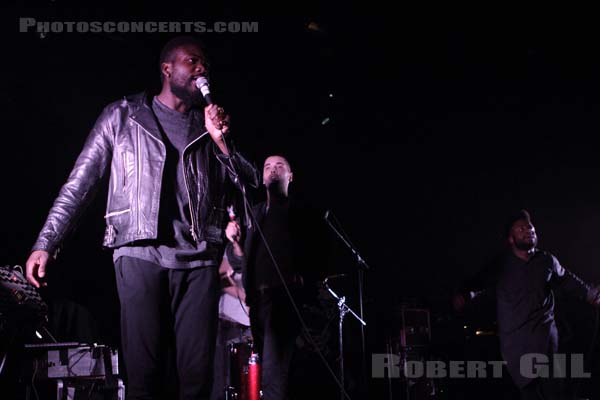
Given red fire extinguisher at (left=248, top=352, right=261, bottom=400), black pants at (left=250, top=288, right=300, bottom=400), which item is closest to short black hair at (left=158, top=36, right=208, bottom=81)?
black pants at (left=250, top=288, right=300, bottom=400)

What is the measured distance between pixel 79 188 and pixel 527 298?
489 cm

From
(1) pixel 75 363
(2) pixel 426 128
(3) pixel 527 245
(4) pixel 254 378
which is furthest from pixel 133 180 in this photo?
(2) pixel 426 128

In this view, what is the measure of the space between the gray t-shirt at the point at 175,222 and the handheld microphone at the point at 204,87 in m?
0.18

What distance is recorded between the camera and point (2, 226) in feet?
17.3

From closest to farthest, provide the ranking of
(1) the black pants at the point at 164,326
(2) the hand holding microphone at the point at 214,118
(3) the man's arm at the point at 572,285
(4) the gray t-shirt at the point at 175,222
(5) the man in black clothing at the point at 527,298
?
(1) the black pants at the point at 164,326, (4) the gray t-shirt at the point at 175,222, (2) the hand holding microphone at the point at 214,118, (5) the man in black clothing at the point at 527,298, (3) the man's arm at the point at 572,285

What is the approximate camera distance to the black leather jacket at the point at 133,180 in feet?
7.70

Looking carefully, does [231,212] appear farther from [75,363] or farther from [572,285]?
[572,285]

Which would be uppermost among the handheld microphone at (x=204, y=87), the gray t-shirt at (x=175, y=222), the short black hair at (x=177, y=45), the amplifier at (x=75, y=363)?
the short black hair at (x=177, y=45)

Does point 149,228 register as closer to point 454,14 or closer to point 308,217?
point 308,217

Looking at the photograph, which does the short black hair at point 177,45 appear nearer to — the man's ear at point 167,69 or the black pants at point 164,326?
the man's ear at point 167,69

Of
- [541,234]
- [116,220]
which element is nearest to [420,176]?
[541,234]

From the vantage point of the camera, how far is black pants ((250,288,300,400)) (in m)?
3.96

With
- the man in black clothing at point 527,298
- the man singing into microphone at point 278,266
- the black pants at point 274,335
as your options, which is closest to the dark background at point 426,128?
the man in black clothing at point 527,298

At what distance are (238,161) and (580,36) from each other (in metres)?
6.33
